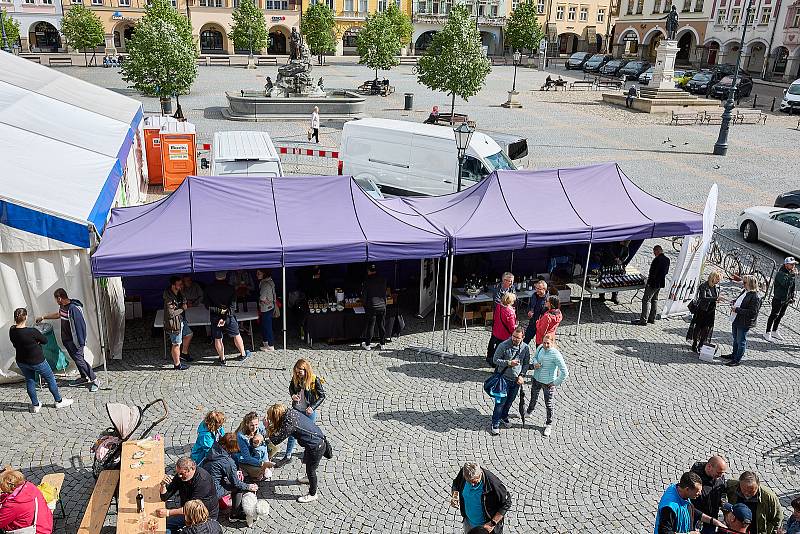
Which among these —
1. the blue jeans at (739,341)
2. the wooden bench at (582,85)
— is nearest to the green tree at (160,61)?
the blue jeans at (739,341)

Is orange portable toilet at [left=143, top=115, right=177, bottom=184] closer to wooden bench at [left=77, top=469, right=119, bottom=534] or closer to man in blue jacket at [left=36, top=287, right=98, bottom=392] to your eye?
man in blue jacket at [left=36, top=287, right=98, bottom=392]

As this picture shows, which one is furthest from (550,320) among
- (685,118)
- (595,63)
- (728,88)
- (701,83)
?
(595,63)

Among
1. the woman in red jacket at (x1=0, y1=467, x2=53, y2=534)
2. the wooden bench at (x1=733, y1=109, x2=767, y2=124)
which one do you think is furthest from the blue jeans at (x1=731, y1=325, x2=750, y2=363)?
the wooden bench at (x1=733, y1=109, x2=767, y2=124)

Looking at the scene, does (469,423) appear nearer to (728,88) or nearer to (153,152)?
(153,152)

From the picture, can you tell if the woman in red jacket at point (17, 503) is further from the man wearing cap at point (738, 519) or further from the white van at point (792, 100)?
the white van at point (792, 100)

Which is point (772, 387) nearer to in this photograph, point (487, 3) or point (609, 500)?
point (609, 500)

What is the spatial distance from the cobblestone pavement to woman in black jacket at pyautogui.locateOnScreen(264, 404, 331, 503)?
591 millimetres

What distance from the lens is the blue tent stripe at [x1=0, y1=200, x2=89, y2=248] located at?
8.73 m

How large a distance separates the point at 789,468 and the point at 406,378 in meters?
5.03

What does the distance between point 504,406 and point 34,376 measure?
6004mm

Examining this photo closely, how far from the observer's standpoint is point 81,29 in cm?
5547

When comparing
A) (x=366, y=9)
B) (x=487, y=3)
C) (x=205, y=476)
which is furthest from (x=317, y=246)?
(x=487, y=3)

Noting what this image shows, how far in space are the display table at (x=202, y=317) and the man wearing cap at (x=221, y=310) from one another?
0.44 meters

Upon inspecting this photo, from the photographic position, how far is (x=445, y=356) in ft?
34.8
